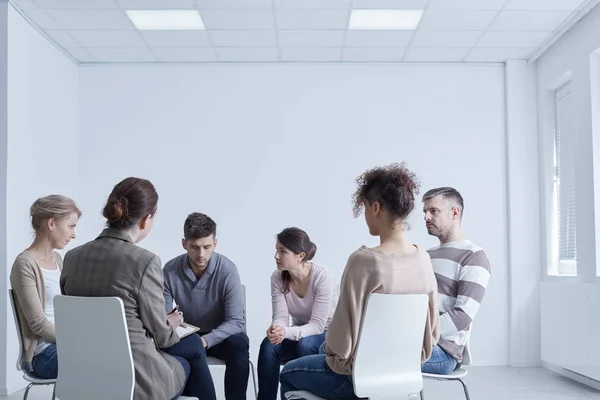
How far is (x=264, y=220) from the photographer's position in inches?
263

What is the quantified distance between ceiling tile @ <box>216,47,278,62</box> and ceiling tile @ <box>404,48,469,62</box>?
1195 millimetres

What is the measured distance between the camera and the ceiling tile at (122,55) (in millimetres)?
6413

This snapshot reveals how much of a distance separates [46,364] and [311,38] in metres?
3.71

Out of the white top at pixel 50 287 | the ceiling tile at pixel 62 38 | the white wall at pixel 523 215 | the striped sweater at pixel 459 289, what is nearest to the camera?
the striped sweater at pixel 459 289

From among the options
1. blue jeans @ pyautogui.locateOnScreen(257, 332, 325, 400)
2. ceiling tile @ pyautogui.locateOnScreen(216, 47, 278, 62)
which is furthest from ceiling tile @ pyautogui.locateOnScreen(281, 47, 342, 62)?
blue jeans @ pyautogui.locateOnScreen(257, 332, 325, 400)

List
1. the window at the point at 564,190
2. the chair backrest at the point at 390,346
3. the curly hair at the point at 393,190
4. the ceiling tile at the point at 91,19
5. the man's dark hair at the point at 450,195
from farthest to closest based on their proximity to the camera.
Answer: the window at the point at 564,190 → the ceiling tile at the point at 91,19 → the man's dark hair at the point at 450,195 → the curly hair at the point at 393,190 → the chair backrest at the point at 390,346

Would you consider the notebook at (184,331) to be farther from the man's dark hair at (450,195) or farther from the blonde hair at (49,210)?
the man's dark hair at (450,195)

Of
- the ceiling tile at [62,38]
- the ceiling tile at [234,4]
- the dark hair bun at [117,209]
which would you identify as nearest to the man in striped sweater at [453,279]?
the dark hair bun at [117,209]

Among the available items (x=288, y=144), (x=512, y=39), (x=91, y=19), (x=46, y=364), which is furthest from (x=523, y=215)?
(x=46, y=364)

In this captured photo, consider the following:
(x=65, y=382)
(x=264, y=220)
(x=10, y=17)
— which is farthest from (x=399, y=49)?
(x=65, y=382)

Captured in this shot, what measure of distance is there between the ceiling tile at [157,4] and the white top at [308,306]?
2291 mm

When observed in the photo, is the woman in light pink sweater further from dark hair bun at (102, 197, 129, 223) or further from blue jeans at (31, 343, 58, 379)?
dark hair bun at (102, 197, 129, 223)

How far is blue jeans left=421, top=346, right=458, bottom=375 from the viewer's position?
10.0 ft

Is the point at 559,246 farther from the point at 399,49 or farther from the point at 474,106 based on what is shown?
the point at 399,49
